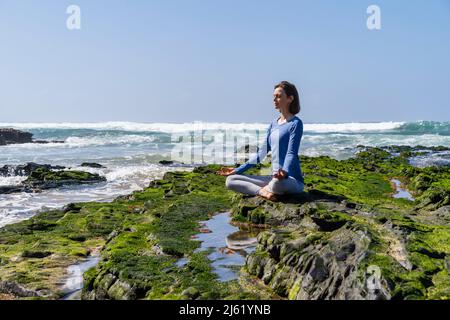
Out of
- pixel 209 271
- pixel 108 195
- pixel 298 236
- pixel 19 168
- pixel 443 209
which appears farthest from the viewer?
pixel 19 168

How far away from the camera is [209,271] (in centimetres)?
614

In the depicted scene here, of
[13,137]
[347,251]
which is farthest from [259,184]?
[13,137]

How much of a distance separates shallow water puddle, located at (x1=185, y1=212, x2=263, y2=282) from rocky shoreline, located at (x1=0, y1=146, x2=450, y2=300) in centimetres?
17

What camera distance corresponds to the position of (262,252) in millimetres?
6434

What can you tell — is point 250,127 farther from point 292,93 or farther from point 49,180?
point 292,93

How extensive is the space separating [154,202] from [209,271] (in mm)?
6231

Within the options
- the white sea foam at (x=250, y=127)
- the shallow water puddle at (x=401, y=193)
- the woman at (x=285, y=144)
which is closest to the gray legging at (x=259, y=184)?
the woman at (x=285, y=144)

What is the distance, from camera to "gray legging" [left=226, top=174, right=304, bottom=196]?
8945 millimetres

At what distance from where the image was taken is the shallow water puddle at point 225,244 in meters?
6.33

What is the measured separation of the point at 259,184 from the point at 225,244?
8.21 ft

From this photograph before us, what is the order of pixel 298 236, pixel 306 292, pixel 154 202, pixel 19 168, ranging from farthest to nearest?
pixel 19 168, pixel 154 202, pixel 298 236, pixel 306 292

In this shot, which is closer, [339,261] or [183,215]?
[339,261]
